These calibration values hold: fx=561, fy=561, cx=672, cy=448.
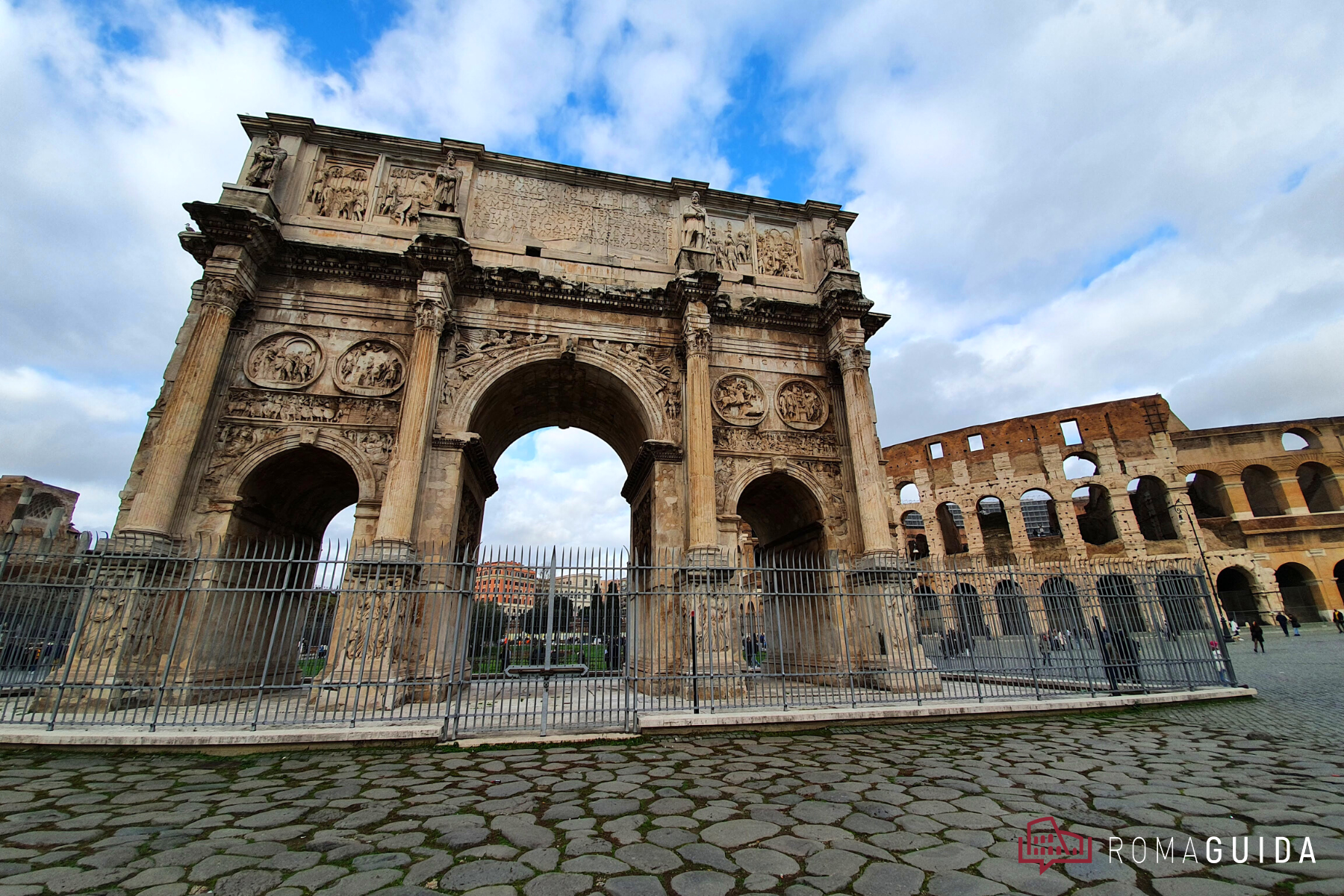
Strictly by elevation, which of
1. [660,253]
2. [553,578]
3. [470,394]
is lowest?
[553,578]

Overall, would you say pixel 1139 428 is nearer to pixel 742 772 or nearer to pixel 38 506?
pixel 742 772

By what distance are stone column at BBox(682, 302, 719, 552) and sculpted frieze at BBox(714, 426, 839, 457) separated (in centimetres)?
52

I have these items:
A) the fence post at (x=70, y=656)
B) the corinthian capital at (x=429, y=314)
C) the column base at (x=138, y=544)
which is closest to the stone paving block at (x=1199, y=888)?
the fence post at (x=70, y=656)

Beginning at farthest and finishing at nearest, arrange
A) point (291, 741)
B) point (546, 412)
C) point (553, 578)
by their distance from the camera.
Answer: point (546, 412) < point (553, 578) < point (291, 741)

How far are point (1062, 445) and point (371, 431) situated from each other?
105 feet

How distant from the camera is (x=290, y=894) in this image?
2.67m

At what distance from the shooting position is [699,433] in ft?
38.3

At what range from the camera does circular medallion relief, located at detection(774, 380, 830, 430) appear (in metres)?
13.3

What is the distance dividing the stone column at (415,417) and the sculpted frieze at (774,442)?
6060 mm

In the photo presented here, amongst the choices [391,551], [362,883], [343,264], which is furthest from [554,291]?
[362,883]

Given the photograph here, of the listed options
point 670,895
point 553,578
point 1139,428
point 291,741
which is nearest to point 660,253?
point 553,578

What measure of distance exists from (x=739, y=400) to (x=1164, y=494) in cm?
2728

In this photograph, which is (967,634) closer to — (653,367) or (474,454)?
(653,367)

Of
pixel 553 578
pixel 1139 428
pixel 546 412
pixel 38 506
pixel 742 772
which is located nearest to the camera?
pixel 742 772
